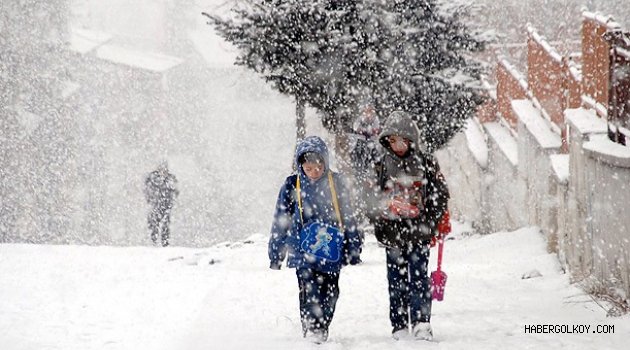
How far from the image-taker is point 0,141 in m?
26.2

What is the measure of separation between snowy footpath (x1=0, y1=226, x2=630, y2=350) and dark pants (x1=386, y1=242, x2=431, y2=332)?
210mm

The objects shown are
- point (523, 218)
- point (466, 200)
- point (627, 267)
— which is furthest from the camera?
point (466, 200)

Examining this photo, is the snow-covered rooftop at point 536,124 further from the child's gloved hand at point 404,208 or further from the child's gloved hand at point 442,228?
the child's gloved hand at point 404,208

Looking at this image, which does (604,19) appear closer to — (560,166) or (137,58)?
(560,166)

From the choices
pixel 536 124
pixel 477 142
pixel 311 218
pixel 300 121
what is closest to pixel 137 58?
pixel 477 142

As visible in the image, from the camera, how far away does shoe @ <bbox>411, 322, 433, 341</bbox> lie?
5344mm

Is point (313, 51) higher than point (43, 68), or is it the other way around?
point (313, 51)

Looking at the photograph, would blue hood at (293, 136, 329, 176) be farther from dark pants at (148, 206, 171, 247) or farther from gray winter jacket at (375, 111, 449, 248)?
dark pants at (148, 206, 171, 247)

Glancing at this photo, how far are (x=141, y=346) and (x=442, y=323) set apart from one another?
2259mm

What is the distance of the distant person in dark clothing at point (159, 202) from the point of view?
1616 centimetres

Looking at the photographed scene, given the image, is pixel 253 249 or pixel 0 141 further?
pixel 0 141

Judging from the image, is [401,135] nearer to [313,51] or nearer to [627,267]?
[627,267]

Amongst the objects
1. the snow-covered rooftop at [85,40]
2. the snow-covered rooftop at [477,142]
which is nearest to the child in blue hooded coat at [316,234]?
the snow-covered rooftop at [477,142]

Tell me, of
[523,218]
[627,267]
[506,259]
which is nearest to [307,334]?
[627,267]
